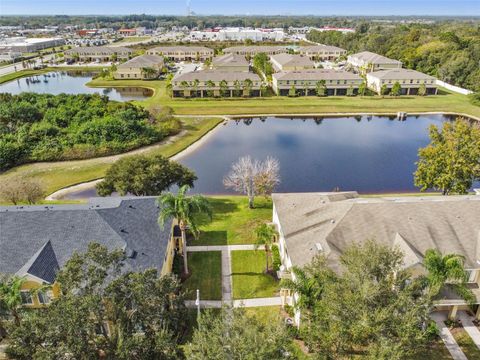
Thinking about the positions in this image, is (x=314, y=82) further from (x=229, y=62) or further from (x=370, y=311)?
(x=370, y=311)

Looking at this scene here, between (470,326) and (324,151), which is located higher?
(470,326)

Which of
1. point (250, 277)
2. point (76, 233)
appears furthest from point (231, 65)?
point (76, 233)

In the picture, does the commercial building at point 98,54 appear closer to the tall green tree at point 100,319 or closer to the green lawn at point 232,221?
the green lawn at point 232,221

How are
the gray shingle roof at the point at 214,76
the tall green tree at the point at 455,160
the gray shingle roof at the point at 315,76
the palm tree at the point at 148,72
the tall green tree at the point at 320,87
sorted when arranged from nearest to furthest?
the tall green tree at the point at 455,160 → the gray shingle roof at the point at 214,76 → the tall green tree at the point at 320,87 → the gray shingle roof at the point at 315,76 → the palm tree at the point at 148,72

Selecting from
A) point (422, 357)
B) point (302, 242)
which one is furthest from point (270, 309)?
point (422, 357)

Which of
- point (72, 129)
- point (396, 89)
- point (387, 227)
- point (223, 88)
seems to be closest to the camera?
point (387, 227)

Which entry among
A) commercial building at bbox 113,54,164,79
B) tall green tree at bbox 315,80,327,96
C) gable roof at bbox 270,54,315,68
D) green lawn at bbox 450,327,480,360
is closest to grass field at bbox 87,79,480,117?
tall green tree at bbox 315,80,327,96

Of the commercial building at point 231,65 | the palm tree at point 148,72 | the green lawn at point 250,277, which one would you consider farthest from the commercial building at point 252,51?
Result: the green lawn at point 250,277
